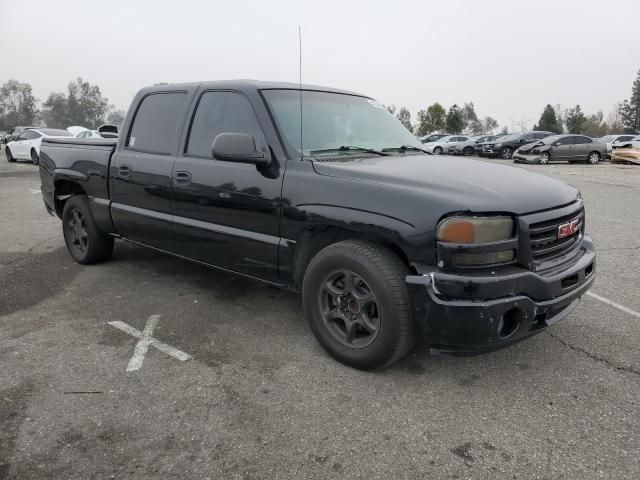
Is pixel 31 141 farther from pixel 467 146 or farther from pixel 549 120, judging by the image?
Result: pixel 549 120

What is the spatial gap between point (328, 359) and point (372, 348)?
0.43m

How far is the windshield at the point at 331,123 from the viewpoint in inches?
135

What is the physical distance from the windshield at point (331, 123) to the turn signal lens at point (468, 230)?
118 cm

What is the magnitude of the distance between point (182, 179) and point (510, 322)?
2.60 m

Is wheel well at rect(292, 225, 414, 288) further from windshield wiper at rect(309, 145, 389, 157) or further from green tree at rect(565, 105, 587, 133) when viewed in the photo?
green tree at rect(565, 105, 587, 133)

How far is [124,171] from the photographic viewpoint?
4441 millimetres

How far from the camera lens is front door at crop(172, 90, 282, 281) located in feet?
11.1

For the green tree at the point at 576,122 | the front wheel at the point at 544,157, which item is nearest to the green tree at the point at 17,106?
the green tree at the point at 576,122

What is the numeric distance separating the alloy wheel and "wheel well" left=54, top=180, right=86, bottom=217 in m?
3.46

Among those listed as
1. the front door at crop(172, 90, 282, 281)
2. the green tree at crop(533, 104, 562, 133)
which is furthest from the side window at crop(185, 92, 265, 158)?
the green tree at crop(533, 104, 562, 133)

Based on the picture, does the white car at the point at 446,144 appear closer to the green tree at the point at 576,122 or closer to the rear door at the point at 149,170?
the rear door at the point at 149,170

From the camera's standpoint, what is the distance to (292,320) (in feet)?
12.7

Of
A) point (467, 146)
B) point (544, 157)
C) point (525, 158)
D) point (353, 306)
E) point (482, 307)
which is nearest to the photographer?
point (482, 307)

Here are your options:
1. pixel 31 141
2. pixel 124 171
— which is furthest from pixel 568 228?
pixel 31 141
